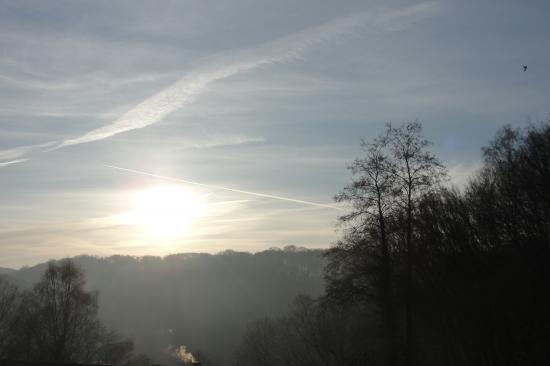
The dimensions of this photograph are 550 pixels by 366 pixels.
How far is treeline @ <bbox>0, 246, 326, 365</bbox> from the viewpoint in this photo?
12338cm

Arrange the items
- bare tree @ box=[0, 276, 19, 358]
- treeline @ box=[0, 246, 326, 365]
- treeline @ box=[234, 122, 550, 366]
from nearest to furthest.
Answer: treeline @ box=[234, 122, 550, 366], bare tree @ box=[0, 276, 19, 358], treeline @ box=[0, 246, 326, 365]

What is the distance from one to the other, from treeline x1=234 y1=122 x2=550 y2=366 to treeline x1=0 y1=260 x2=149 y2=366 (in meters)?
24.1

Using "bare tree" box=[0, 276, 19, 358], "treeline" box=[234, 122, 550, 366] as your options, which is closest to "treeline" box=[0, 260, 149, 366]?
"bare tree" box=[0, 276, 19, 358]

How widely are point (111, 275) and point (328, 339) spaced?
165854 millimetres

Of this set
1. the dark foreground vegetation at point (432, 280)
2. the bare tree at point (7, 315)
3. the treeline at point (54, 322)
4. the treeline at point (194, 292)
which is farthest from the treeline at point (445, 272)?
the treeline at point (194, 292)

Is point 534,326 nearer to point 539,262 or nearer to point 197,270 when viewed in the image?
point 539,262

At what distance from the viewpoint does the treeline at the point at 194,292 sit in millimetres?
123375

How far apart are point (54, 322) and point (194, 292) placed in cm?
12338

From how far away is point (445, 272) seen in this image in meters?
19.4

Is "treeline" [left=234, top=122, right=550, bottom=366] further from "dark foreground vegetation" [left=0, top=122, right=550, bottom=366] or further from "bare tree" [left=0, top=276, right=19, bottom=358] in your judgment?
"bare tree" [left=0, top=276, right=19, bottom=358]

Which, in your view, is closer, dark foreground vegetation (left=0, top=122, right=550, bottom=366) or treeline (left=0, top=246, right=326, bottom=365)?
dark foreground vegetation (left=0, top=122, right=550, bottom=366)

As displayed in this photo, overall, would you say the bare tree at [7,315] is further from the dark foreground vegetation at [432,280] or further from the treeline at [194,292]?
the treeline at [194,292]

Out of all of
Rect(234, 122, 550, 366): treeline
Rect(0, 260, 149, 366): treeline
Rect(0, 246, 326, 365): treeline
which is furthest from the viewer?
Rect(0, 246, 326, 365): treeline

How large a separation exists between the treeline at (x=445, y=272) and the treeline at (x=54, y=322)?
24068mm
